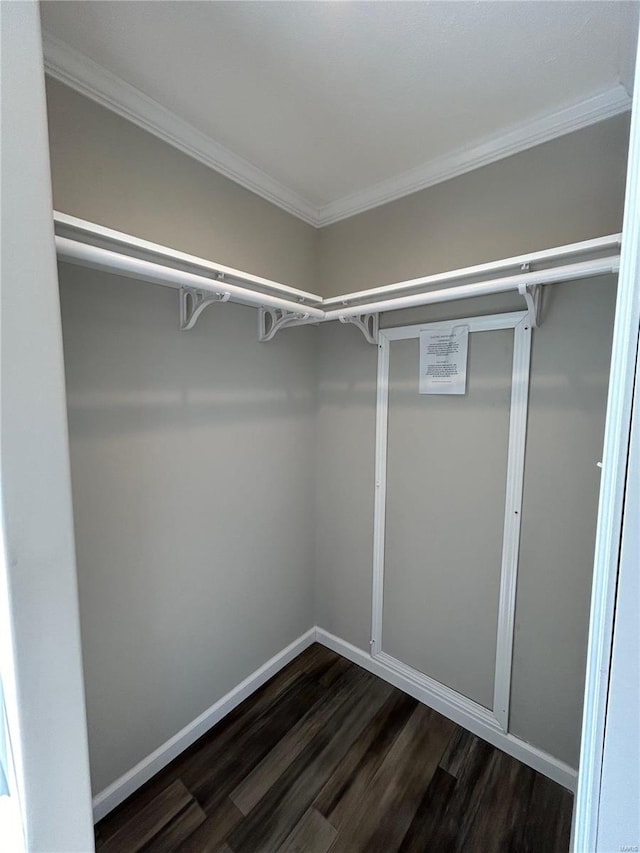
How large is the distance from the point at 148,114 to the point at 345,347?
1.25m

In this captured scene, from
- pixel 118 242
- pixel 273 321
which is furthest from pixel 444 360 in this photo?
pixel 118 242

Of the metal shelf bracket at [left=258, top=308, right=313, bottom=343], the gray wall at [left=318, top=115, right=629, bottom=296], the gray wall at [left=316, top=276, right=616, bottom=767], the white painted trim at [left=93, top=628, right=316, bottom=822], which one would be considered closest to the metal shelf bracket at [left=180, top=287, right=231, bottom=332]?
the metal shelf bracket at [left=258, top=308, right=313, bottom=343]

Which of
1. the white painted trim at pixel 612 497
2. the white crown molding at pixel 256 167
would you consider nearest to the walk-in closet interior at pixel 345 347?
the white crown molding at pixel 256 167

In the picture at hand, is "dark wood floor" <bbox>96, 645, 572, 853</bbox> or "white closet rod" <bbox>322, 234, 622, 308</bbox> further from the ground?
"white closet rod" <bbox>322, 234, 622, 308</bbox>

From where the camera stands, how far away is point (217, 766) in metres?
1.50

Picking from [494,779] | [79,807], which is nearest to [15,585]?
[79,807]

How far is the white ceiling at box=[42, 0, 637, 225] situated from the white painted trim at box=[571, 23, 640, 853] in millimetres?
822

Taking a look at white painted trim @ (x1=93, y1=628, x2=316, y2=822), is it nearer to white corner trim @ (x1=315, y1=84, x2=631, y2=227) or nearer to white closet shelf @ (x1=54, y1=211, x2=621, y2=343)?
white closet shelf @ (x1=54, y1=211, x2=621, y2=343)

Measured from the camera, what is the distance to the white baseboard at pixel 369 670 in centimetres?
139

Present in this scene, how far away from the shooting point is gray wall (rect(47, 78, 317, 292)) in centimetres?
114

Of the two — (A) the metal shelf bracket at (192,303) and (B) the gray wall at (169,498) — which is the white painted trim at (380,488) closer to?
(B) the gray wall at (169,498)

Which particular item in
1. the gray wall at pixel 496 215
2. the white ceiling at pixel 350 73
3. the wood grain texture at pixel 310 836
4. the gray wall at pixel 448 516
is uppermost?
the white ceiling at pixel 350 73

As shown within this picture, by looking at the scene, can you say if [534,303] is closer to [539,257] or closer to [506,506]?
[539,257]

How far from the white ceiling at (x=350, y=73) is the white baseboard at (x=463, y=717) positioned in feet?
8.10
